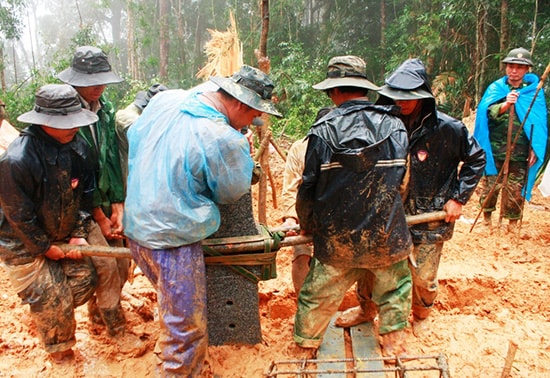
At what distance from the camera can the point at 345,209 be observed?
2729mm

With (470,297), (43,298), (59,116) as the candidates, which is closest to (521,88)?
(470,297)

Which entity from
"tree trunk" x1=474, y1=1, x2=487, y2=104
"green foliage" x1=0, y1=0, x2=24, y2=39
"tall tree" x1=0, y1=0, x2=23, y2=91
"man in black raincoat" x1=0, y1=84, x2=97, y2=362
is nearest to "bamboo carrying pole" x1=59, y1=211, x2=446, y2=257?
"man in black raincoat" x1=0, y1=84, x2=97, y2=362

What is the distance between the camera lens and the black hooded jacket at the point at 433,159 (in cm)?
315

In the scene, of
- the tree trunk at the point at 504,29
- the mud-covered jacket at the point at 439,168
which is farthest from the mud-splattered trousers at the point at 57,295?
the tree trunk at the point at 504,29

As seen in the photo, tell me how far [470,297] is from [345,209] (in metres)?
2.55

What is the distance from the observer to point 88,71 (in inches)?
133

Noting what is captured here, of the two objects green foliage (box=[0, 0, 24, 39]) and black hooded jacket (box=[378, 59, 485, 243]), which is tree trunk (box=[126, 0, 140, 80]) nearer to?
green foliage (box=[0, 0, 24, 39])

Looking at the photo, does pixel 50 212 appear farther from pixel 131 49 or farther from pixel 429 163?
pixel 131 49

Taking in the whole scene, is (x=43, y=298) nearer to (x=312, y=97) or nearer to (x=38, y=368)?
(x=38, y=368)

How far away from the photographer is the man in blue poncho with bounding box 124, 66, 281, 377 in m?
2.33

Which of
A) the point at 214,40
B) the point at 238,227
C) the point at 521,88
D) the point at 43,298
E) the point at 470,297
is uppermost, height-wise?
the point at 214,40

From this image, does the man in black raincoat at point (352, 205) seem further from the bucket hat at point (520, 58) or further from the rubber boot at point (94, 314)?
the bucket hat at point (520, 58)

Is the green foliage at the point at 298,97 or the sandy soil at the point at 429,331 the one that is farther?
the green foliage at the point at 298,97

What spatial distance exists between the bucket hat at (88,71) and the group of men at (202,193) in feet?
0.04
